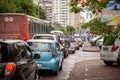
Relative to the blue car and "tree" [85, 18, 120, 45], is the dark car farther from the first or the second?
the blue car

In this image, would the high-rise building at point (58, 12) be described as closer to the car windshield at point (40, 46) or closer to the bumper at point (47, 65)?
the car windshield at point (40, 46)

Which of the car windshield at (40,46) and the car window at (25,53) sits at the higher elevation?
the car window at (25,53)

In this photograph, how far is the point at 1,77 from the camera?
23.5 ft

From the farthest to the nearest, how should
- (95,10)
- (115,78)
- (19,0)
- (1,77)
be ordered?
(19,0) < (115,78) < (95,10) < (1,77)

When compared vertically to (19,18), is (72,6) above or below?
above

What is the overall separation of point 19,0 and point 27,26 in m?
23.5

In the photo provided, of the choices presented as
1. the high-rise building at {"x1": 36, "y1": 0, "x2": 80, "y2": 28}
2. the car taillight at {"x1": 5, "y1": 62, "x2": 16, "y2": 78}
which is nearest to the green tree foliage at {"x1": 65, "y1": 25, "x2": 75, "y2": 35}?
the high-rise building at {"x1": 36, "y1": 0, "x2": 80, "y2": 28}

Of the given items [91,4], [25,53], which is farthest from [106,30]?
[25,53]

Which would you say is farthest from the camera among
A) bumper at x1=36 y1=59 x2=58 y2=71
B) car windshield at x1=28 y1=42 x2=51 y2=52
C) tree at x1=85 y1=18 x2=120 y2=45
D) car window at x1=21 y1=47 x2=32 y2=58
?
car windshield at x1=28 y1=42 x2=51 y2=52

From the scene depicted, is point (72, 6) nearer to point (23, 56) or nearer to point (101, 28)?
point (101, 28)

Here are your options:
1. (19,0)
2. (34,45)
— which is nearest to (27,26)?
(34,45)

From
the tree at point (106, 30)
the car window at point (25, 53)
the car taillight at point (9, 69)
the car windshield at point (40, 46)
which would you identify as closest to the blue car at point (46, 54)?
the car windshield at point (40, 46)

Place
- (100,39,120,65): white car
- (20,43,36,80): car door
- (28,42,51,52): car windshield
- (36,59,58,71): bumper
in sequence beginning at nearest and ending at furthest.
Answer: (20,43,36,80): car door
(36,59,58,71): bumper
(28,42,51,52): car windshield
(100,39,120,65): white car

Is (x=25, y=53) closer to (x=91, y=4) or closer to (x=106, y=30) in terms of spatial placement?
(x=106, y=30)
